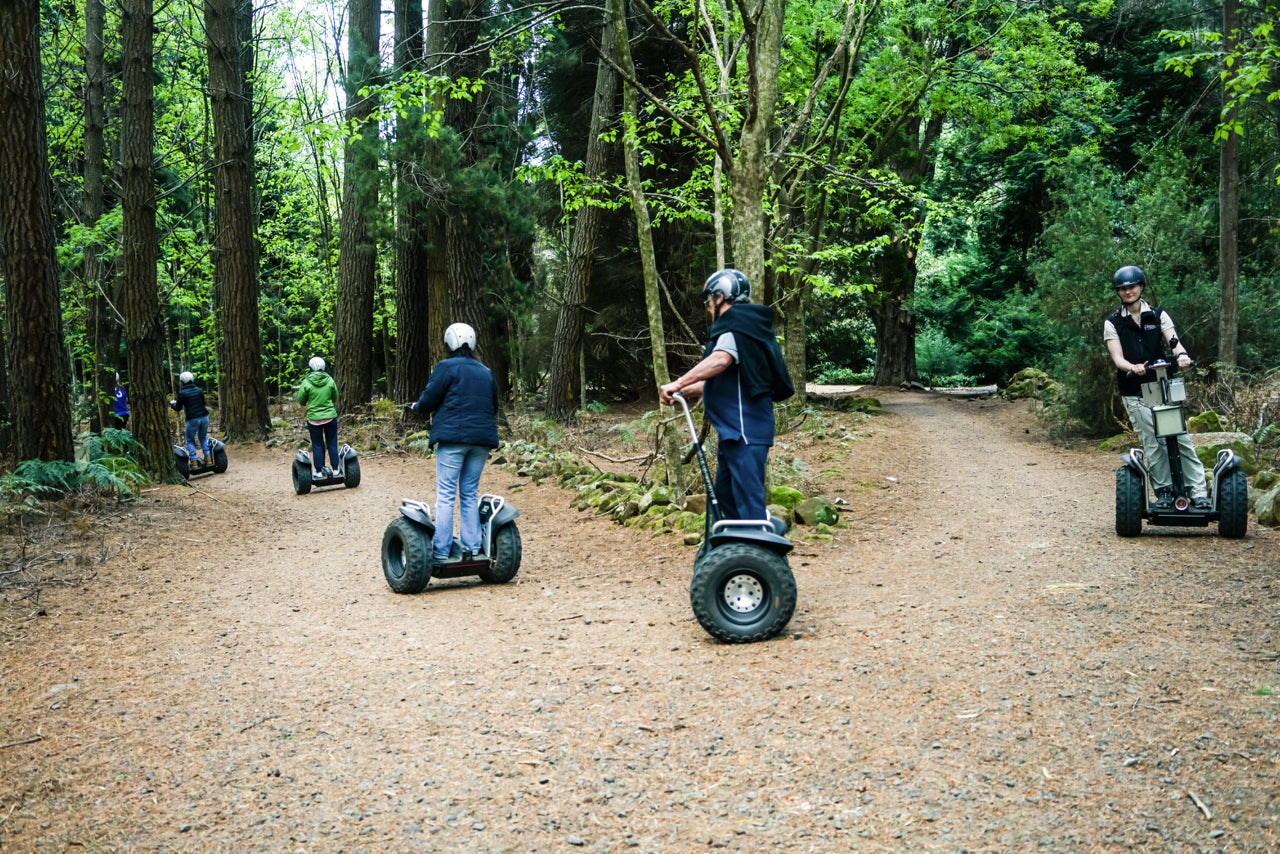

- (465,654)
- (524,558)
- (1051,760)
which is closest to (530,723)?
(465,654)

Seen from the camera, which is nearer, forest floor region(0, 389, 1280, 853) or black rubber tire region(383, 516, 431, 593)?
forest floor region(0, 389, 1280, 853)

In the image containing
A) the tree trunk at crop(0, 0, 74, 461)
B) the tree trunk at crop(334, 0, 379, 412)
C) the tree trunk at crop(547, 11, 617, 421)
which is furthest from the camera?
the tree trunk at crop(334, 0, 379, 412)

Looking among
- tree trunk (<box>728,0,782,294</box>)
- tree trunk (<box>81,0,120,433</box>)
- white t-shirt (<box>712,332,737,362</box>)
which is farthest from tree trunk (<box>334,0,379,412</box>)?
white t-shirt (<box>712,332,737,362</box>)

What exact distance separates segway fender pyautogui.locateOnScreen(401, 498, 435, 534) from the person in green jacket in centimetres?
799

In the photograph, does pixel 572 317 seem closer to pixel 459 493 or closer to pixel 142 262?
pixel 142 262

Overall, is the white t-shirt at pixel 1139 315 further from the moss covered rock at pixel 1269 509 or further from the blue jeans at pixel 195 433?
the blue jeans at pixel 195 433

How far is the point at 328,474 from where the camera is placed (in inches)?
616

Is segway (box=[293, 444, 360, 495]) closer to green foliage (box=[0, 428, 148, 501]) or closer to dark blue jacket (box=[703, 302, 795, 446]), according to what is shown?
green foliage (box=[0, 428, 148, 501])

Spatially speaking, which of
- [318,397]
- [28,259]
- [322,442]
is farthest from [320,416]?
[28,259]

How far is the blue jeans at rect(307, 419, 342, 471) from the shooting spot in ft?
51.2

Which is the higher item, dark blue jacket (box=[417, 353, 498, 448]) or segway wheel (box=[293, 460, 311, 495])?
dark blue jacket (box=[417, 353, 498, 448])

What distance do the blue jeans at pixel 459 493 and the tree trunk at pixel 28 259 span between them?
19.2 feet

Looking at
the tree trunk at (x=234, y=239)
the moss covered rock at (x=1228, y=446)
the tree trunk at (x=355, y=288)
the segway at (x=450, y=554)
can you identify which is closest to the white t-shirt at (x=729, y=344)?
the segway at (x=450, y=554)

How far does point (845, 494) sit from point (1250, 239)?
1351 centimetres
